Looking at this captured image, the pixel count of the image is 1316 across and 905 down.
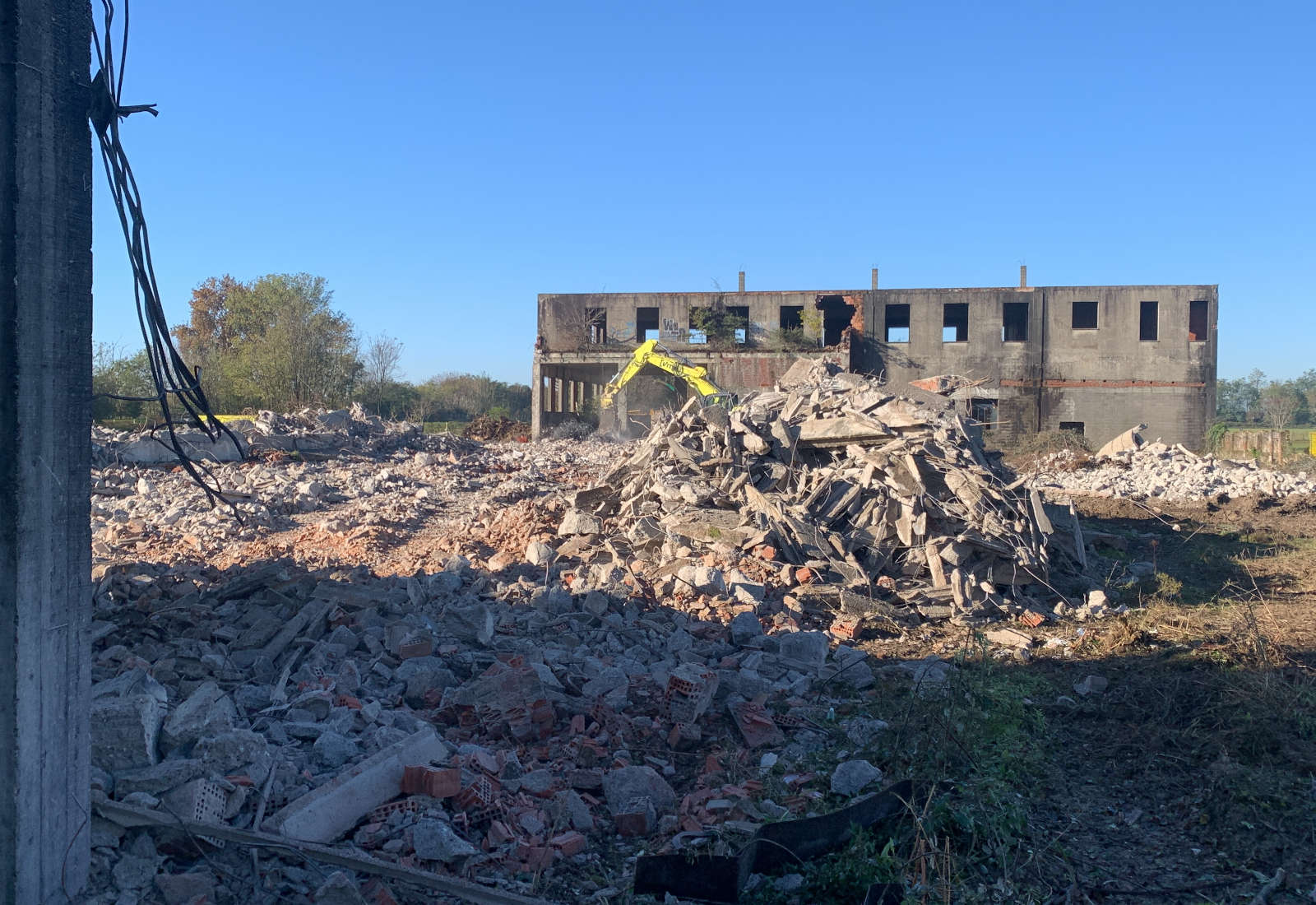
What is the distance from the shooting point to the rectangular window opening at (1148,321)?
30.8 m

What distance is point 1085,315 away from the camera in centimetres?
3206

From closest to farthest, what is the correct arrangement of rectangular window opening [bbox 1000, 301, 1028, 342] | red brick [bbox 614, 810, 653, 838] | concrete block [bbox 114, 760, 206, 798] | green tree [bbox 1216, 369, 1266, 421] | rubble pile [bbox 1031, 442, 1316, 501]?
concrete block [bbox 114, 760, 206, 798] < red brick [bbox 614, 810, 653, 838] < rubble pile [bbox 1031, 442, 1316, 501] < rectangular window opening [bbox 1000, 301, 1028, 342] < green tree [bbox 1216, 369, 1266, 421]

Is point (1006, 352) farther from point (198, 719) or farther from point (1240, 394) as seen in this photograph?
point (1240, 394)

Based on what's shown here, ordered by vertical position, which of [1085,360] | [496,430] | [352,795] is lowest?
[352,795]

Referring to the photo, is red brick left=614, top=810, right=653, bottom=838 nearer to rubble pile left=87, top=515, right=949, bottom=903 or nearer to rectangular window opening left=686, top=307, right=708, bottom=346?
rubble pile left=87, top=515, right=949, bottom=903

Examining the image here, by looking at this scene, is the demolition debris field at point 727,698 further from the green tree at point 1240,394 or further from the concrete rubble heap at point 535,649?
the green tree at point 1240,394

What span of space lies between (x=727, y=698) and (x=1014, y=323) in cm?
3010

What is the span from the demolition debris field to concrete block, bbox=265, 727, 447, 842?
2 cm

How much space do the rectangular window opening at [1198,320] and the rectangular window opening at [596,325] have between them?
67.9ft

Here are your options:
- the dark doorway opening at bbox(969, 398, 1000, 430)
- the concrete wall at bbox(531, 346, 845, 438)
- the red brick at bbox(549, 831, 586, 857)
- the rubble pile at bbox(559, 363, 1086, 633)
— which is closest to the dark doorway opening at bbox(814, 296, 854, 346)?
the concrete wall at bbox(531, 346, 845, 438)

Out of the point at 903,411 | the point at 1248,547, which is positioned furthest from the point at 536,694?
the point at 1248,547

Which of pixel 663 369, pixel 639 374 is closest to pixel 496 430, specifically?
pixel 639 374

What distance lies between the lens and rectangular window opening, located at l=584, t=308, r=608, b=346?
33531 millimetres

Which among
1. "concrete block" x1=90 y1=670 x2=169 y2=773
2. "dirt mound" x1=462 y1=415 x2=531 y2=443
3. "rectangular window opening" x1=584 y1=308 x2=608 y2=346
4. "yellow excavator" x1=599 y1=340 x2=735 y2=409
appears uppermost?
"rectangular window opening" x1=584 y1=308 x2=608 y2=346
